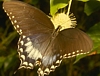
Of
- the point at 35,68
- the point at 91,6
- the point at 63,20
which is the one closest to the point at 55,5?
the point at 63,20

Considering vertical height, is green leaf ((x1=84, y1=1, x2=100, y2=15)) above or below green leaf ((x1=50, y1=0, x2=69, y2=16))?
below

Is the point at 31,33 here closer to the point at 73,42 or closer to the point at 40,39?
the point at 40,39

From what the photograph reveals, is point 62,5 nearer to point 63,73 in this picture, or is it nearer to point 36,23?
point 36,23

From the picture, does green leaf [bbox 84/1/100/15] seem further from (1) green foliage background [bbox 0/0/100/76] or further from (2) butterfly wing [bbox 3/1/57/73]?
(1) green foliage background [bbox 0/0/100/76]

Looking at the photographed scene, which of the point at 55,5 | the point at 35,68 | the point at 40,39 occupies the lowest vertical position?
the point at 35,68

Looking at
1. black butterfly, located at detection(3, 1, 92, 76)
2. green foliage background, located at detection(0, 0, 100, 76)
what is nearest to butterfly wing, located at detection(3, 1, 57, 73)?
black butterfly, located at detection(3, 1, 92, 76)

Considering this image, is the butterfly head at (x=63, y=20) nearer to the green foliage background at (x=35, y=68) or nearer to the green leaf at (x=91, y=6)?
the green leaf at (x=91, y=6)

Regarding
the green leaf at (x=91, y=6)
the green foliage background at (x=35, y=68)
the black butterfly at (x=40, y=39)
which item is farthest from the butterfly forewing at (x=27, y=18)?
the green foliage background at (x=35, y=68)
